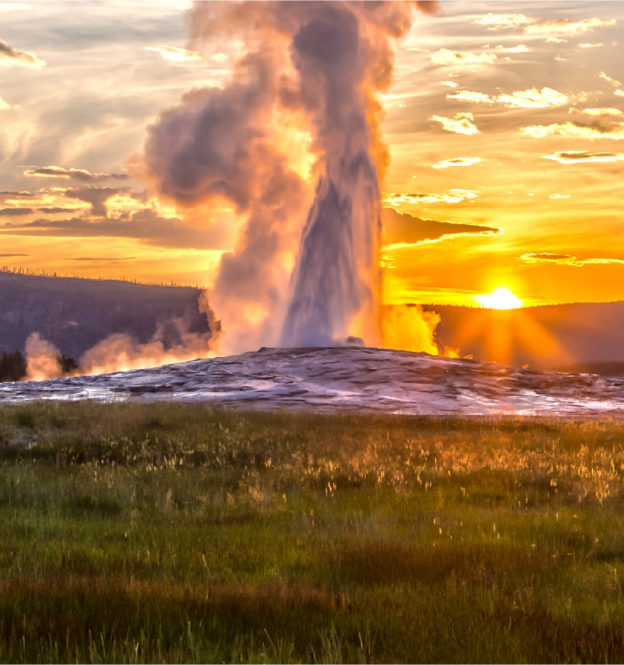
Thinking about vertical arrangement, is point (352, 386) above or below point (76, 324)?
above

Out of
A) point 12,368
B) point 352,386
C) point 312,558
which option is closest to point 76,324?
point 12,368

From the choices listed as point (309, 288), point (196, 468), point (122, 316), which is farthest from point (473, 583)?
point (122, 316)

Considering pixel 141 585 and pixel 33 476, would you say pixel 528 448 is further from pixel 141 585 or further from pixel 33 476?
pixel 141 585

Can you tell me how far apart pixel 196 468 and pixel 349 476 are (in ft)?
9.66

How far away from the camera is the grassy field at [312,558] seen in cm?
430

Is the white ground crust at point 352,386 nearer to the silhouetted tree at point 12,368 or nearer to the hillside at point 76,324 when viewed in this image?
the silhouetted tree at point 12,368

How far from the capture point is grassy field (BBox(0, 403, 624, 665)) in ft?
14.1

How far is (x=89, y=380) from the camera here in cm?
4556

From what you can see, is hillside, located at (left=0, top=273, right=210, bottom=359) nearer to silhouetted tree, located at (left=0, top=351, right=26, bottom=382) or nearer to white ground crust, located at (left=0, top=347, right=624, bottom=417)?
silhouetted tree, located at (left=0, top=351, right=26, bottom=382)

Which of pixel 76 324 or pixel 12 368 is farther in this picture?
pixel 76 324

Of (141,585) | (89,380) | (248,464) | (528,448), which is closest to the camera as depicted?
(141,585)

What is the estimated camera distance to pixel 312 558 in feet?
20.9

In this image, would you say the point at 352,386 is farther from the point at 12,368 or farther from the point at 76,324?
the point at 76,324

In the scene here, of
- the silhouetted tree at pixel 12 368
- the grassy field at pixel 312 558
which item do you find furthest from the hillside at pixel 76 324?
the grassy field at pixel 312 558
